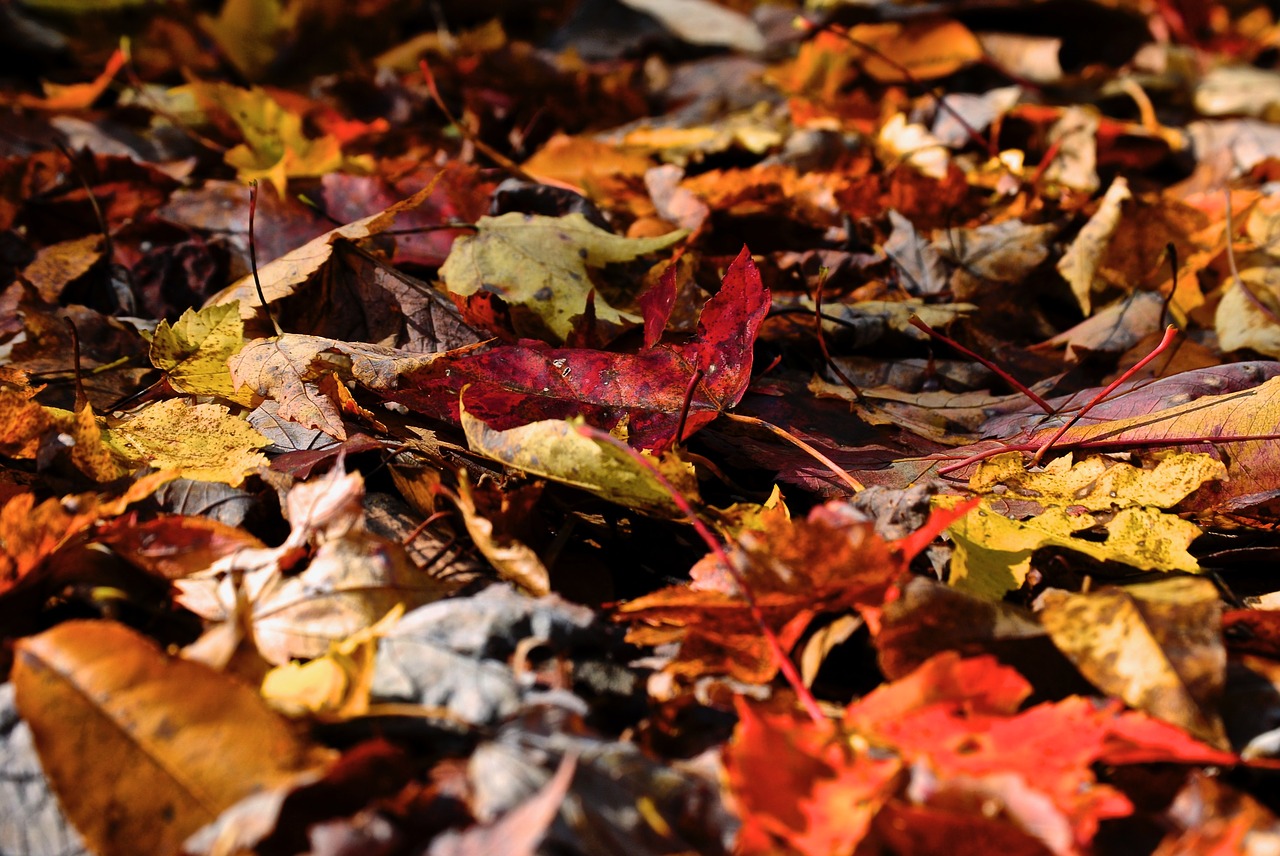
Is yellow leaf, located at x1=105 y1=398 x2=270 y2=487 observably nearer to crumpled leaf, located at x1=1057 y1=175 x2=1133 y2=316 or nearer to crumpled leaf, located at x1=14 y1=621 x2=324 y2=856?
crumpled leaf, located at x1=14 y1=621 x2=324 y2=856

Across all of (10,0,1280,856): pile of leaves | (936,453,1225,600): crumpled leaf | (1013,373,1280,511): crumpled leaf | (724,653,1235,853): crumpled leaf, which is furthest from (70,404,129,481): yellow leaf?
(1013,373,1280,511): crumpled leaf

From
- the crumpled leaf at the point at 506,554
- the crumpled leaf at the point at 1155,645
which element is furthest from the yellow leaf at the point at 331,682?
the crumpled leaf at the point at 1155,645

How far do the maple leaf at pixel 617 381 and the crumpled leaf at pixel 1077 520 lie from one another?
27 cm

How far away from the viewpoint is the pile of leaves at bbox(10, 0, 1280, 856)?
0.66 m

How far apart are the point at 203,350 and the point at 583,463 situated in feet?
1.76

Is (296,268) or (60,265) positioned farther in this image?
(60,265)

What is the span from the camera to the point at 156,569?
85 centimetres

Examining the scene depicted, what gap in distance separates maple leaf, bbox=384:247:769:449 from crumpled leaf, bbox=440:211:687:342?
0.62ft

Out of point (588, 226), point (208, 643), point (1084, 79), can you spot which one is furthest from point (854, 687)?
point (1084, 79)

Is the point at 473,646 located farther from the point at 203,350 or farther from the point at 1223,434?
the point at 1223,434

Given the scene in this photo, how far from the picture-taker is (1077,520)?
94 cm

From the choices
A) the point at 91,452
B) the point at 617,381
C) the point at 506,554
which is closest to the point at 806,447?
the point at 617,381

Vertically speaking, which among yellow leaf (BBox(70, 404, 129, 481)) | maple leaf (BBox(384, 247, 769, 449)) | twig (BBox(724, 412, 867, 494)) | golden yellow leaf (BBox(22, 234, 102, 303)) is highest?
maple leaf (BBox(384, 247, 769, 449))

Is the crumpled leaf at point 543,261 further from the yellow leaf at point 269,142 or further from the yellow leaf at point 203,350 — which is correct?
the yellow leaf at point 269,142
